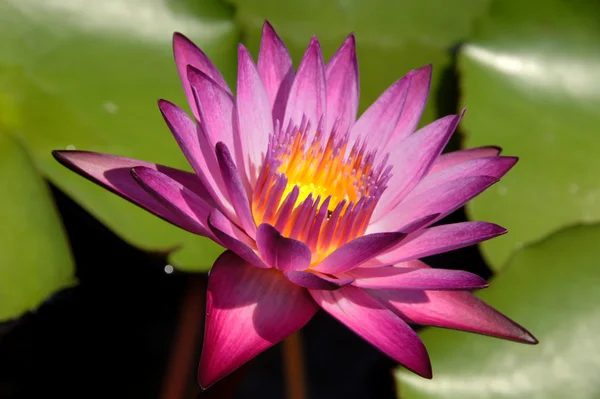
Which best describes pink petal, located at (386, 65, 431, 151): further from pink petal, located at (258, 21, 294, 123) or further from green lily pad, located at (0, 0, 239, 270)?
green lily pad, located at (0, 0, 239, 270)

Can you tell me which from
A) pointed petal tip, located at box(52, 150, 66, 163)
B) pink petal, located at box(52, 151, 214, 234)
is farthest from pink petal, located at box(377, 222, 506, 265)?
pointed petal tip, located at box(52, 150, 66, 163)

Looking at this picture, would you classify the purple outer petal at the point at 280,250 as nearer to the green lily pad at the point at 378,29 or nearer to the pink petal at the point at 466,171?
the pink petal at the point at 466,171

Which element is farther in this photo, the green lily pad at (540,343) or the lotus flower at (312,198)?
the green lily pad at (540,343)

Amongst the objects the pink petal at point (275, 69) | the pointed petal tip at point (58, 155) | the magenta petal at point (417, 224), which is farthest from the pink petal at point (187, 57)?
the magenta petal at point (417, 224)

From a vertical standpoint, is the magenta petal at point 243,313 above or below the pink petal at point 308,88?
below

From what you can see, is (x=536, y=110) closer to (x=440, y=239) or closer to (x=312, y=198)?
(x=440, y=239)

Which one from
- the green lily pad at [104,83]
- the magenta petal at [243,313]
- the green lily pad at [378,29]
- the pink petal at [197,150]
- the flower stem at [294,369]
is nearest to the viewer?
the magenta petal at [243,313]
